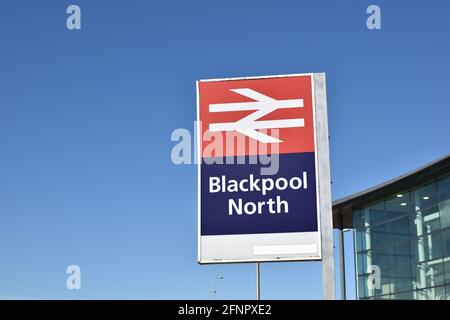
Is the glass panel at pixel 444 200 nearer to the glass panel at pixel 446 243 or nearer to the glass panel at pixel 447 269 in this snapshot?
the glass panel at pixel 446 243

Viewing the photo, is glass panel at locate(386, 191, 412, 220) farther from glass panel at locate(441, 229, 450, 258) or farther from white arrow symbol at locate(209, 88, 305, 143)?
white arrow symbol at locate(209, 88, 305, 143)

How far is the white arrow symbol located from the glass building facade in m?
26.5

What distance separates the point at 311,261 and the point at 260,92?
2191 millimetres

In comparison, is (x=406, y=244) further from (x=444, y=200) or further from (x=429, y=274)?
(x=444, y=200)

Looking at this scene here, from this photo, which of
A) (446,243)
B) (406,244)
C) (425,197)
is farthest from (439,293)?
(425,197)

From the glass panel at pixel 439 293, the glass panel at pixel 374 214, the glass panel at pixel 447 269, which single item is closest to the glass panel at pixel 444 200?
the glass panel at pixel 447 269

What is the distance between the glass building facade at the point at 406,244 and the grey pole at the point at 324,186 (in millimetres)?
26369

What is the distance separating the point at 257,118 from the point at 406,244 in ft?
96.2

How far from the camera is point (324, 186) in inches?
317

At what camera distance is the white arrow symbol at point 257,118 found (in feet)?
27.1

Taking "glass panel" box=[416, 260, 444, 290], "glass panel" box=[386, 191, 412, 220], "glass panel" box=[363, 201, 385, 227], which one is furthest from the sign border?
"glass panel" box=[363, 201, 385, 227]

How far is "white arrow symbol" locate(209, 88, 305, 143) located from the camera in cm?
826

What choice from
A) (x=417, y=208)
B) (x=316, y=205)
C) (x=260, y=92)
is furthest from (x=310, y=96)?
(x=417, y=208)
